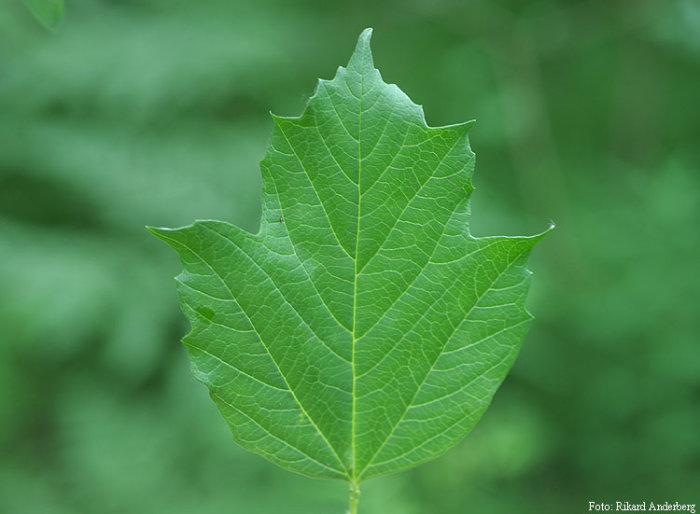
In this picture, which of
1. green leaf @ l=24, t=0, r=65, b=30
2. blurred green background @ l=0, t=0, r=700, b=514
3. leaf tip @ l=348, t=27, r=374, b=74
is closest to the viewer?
leaf tip @ l=348, t=27, r=374, b=74

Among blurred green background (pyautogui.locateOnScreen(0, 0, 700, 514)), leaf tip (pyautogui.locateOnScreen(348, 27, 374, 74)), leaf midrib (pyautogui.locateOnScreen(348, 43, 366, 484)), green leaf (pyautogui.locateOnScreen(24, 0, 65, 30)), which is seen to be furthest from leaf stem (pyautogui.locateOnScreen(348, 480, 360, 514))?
blurred green background (pyautogui.locateOnScreen(0, 0, 700, 514))

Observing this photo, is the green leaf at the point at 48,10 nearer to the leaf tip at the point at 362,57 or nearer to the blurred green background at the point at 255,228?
the leaf tip at the point at 362,57

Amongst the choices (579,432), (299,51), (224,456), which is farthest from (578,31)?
(224,456)

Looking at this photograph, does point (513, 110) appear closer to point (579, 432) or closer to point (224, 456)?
point (579, 432)

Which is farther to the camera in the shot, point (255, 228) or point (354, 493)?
point (255, 228)

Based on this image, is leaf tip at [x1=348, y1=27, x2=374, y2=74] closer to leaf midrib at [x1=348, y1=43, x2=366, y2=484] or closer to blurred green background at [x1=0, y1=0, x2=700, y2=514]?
leaf midrib at [x1=348, y1=43, x2=366, y2=484]

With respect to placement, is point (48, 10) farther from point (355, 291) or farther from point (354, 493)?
point (354, 493)

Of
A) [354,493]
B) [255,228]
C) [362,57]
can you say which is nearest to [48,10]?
[362,57]
